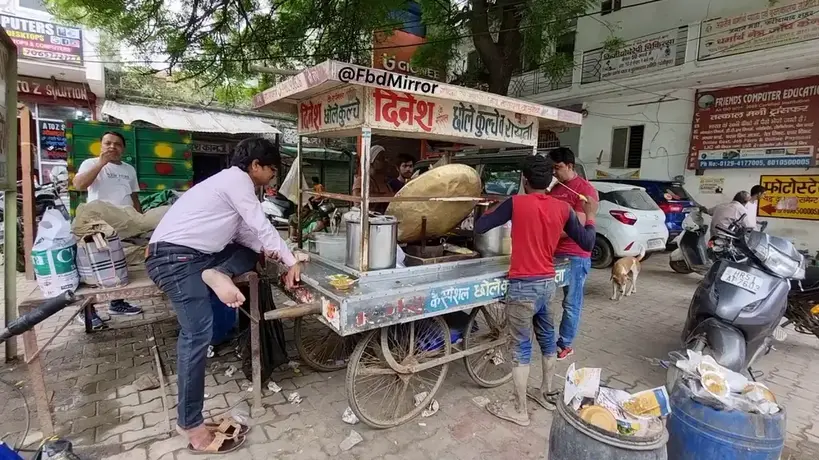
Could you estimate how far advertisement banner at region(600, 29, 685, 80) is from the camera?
33.0ft

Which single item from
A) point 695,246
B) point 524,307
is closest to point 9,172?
point 524,307

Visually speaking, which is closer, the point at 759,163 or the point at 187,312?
the point at 187,312

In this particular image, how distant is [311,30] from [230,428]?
24.9 ft

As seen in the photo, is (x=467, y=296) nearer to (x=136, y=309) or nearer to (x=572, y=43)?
(x=136, y=309)

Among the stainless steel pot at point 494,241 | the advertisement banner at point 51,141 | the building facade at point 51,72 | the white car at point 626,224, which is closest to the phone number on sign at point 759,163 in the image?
the white car at point 626,224

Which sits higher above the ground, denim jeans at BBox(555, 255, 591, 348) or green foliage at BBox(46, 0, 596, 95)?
green foliage at BBox(46, 0, 596, 95)

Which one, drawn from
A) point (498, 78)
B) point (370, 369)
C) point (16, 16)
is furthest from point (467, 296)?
point (16, 16)

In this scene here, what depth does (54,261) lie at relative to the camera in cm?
256

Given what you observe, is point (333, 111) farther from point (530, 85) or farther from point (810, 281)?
point (530, 85)

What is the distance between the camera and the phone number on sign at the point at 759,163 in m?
8.79

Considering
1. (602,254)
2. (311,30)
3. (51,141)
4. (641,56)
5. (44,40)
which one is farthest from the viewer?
(51,141)

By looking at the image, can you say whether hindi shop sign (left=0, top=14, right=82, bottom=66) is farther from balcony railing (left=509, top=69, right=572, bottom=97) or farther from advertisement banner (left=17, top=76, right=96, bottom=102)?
balcony railing (left=509, top=69, right=572, bottom=97)

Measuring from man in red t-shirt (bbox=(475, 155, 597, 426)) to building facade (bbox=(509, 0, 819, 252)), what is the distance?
7.07 meters

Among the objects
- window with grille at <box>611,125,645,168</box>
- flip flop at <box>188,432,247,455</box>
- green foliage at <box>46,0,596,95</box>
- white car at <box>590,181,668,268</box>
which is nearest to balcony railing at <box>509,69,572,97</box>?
window with grille at <box>611,125,645,168</box>
